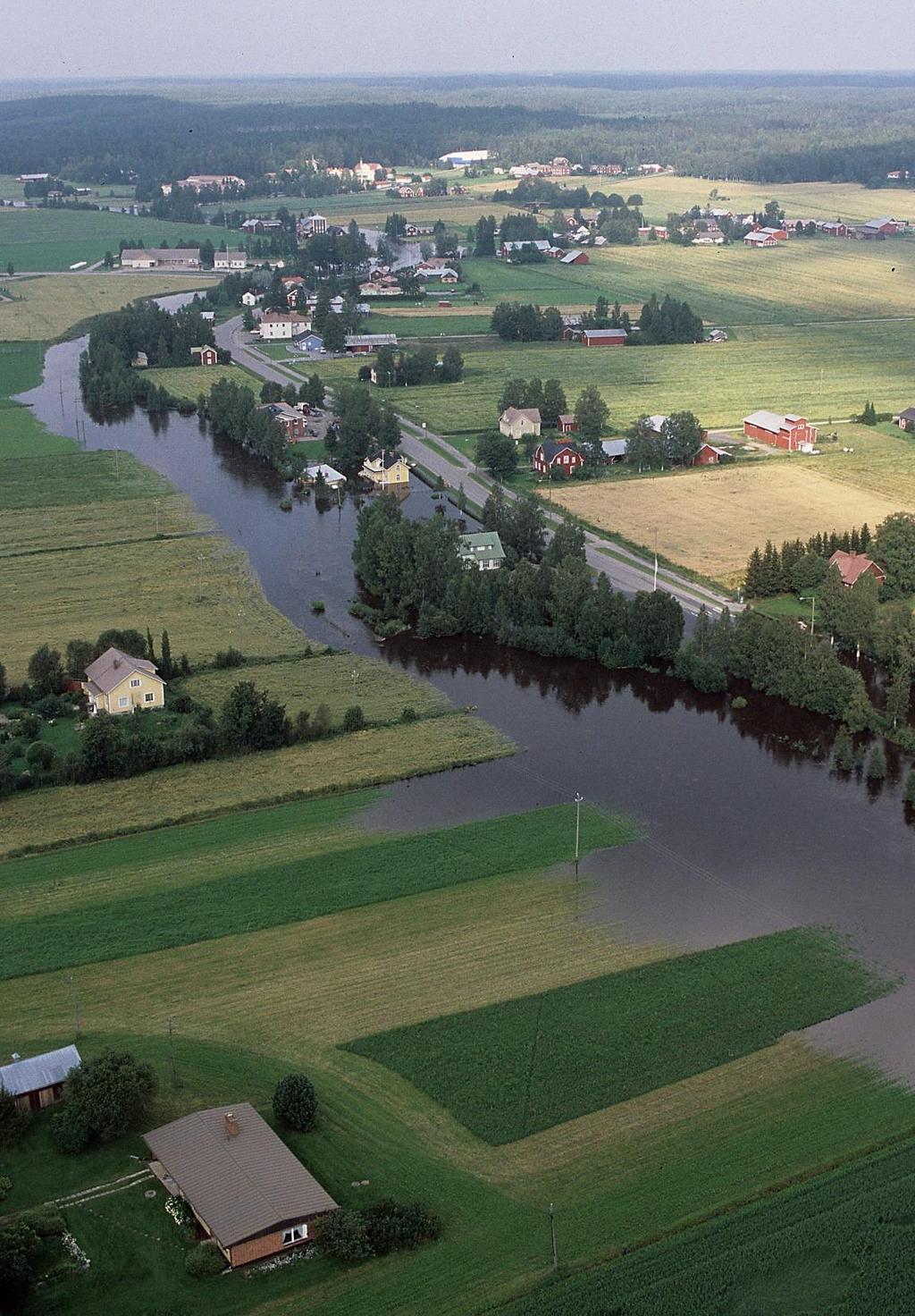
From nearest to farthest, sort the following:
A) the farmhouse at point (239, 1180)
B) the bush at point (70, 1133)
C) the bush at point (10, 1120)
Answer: the farmhouse at point (239, 1180) < the bush at point (70, 1133) < the bush at point (10, 1120)

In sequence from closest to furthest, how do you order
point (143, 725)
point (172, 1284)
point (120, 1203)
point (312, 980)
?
point (172, 1284) < point (120, 1203) < point (312, 980) < point (143, 725)

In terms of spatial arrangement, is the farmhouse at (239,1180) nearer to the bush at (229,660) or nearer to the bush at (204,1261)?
the bush at (204,1261)

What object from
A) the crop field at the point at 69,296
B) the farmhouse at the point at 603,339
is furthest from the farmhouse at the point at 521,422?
the crop field at the point at 69,296

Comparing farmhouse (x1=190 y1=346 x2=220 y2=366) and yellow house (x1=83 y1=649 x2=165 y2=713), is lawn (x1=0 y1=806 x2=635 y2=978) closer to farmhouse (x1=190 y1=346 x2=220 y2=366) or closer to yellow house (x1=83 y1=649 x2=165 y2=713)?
yellow house (x1=83 y1=649 x2=165 y2=713)

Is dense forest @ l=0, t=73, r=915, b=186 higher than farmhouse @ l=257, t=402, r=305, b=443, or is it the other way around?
dense forest @ l=0, t=73, r=915, b=186

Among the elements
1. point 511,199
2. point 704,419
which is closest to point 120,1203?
point 704,419

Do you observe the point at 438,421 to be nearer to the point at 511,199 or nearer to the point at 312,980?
the point at 312,980

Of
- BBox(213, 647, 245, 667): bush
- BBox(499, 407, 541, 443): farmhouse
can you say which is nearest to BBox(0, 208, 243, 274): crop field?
BBox(499, 407, 541, 443): farmhouse
